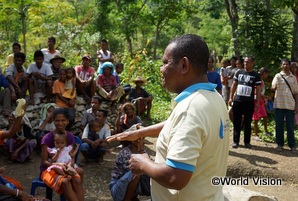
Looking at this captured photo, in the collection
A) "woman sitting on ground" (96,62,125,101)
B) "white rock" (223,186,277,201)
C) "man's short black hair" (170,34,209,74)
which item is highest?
"man's short black hair" (170,34,209,74)

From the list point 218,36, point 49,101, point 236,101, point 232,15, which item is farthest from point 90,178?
point 218,36

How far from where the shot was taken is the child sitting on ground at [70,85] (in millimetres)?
6586

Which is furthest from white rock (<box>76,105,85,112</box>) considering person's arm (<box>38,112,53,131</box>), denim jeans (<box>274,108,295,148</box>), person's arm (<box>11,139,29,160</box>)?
denim jeans (<box>274,108,295,148</box>)

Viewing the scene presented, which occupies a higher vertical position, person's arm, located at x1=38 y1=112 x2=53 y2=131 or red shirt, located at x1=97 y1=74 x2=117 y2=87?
red shirt, located at x1=97 y1=74 x2=117 y2=87

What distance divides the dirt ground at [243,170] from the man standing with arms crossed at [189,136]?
3.47m

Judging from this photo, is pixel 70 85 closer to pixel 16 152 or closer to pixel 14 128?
pixel 16 152

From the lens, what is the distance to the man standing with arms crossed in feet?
4.52

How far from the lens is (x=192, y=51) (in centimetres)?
155

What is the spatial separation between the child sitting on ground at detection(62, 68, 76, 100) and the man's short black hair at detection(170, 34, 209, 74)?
17.2ft

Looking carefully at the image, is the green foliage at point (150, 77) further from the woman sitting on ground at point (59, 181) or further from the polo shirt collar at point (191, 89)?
the polo shirt collar at point (191, 89)

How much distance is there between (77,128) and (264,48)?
5316 millimetres

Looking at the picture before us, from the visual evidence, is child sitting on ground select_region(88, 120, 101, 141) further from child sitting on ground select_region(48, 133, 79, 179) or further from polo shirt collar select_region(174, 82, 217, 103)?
polo shirt collar select_region(174, 82, 217, 103)

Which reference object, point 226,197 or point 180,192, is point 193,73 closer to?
point 180,192

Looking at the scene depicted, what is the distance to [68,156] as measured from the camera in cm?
425
